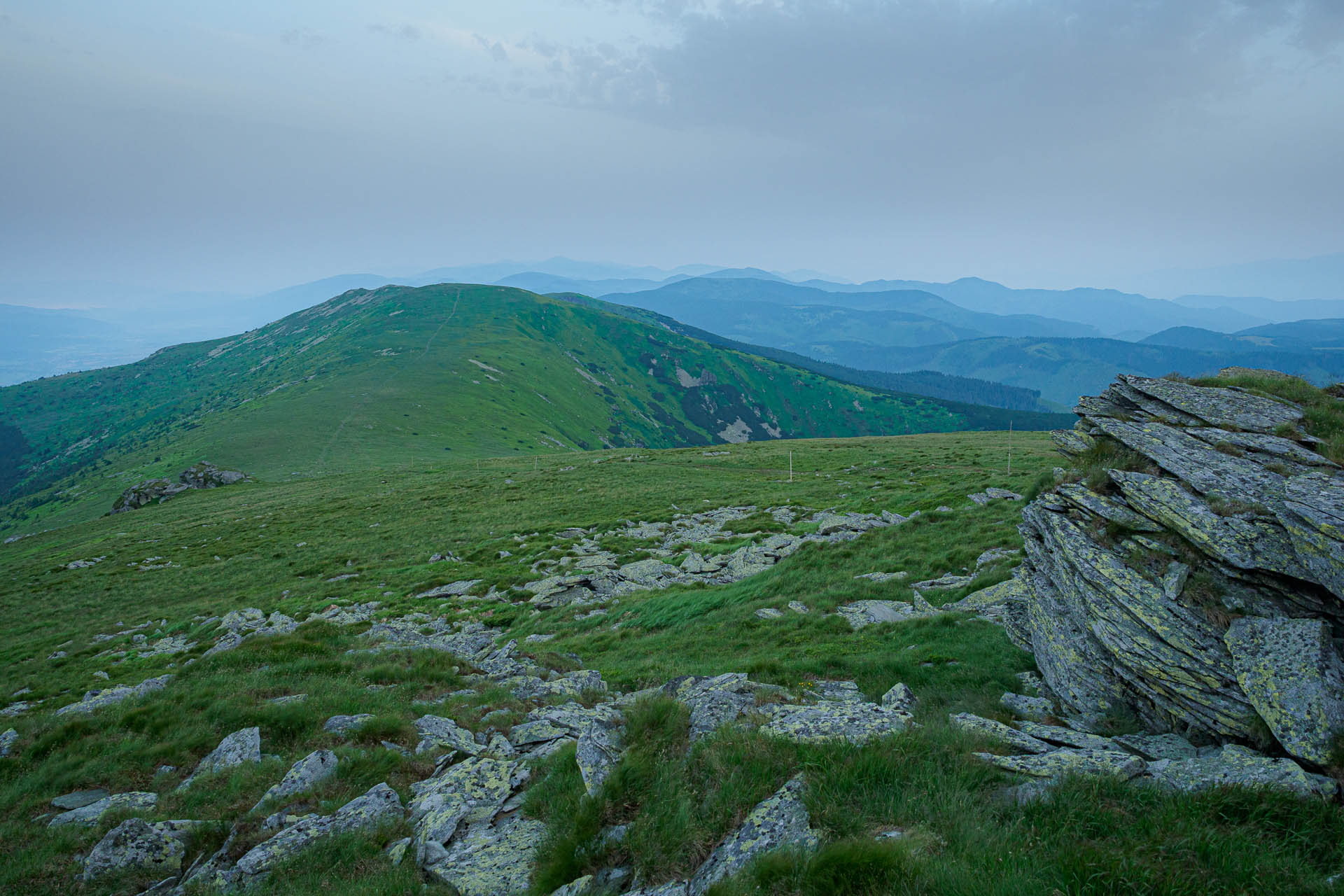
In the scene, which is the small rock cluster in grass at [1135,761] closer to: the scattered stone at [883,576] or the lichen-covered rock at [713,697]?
the lichen-covered rock at [713,697]

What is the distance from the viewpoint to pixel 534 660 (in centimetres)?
1739

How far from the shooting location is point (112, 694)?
715 inches

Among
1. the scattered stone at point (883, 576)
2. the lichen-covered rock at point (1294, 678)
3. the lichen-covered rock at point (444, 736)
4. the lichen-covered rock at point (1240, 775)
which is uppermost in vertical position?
the lichen-covered rock at point (1294, 678)

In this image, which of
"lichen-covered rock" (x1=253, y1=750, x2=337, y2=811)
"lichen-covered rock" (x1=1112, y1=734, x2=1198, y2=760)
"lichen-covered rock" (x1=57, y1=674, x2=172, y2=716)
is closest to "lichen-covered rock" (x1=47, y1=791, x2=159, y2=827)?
"lichen-covered rock" (x1=253, y1=750, x2=337, y2=811)

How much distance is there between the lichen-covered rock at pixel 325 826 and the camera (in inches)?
317

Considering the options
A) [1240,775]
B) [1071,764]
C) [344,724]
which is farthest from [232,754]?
[1240,775]

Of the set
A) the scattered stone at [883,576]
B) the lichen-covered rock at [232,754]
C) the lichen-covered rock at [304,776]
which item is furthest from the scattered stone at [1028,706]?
the lichen-covered rock at [232,754]

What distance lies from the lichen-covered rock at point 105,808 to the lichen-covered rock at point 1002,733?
523 inches

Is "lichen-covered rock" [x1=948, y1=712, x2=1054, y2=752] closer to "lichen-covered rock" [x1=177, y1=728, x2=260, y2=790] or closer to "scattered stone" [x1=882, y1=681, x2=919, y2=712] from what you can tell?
"scattered stone" [x1=882, y1=681, x2=919, y2=712]

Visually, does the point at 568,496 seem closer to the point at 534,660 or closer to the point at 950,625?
the point at 534,660

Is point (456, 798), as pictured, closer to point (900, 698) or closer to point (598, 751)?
point (598, 751)

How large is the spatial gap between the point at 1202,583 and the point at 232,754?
17.8 m

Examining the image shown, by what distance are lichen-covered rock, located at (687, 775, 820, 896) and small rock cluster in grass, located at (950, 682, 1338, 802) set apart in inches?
106

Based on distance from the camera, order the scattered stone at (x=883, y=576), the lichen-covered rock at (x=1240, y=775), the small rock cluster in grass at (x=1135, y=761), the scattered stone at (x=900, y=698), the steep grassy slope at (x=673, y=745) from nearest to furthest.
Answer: the steep grassy slope at (x=673, y=745) → the lichen-covered rock at (x=1240, y=775) → the small rock cluster in grass at (x=1135, y=761) → the scattered stone at (x=900, y=698) → the scattered stone at (x=883, y=576)
